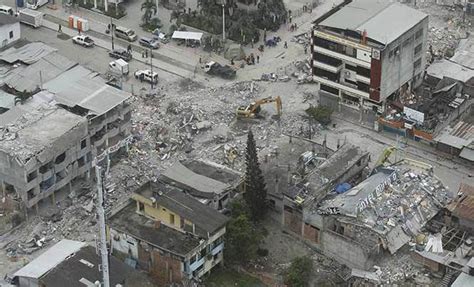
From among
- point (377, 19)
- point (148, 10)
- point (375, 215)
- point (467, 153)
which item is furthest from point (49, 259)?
point (148, 10)

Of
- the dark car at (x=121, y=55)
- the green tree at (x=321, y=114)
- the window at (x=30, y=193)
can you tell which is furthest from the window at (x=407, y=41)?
the window at (x=30, y=193)

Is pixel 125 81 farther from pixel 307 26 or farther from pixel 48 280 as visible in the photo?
pixel 48 280

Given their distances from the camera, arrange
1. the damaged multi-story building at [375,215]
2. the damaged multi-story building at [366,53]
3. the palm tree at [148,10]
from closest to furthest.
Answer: the damaged multi-story building at [375,215] < the damaged multi-story building at [366,53] < the palm tree at [148,10]

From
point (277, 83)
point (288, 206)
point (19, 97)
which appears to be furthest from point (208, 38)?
point (288, 206)

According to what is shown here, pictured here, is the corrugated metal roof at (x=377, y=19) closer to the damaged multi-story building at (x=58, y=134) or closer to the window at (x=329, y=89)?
the window at (x=329, y=89)

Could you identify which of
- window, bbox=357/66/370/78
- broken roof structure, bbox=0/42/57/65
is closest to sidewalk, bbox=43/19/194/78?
broken roof structure, bbox=0/42/57/65

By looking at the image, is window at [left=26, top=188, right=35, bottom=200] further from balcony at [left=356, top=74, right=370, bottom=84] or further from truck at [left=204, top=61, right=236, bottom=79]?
balcony at [left=356, top=74, right=370, bottom=84]
